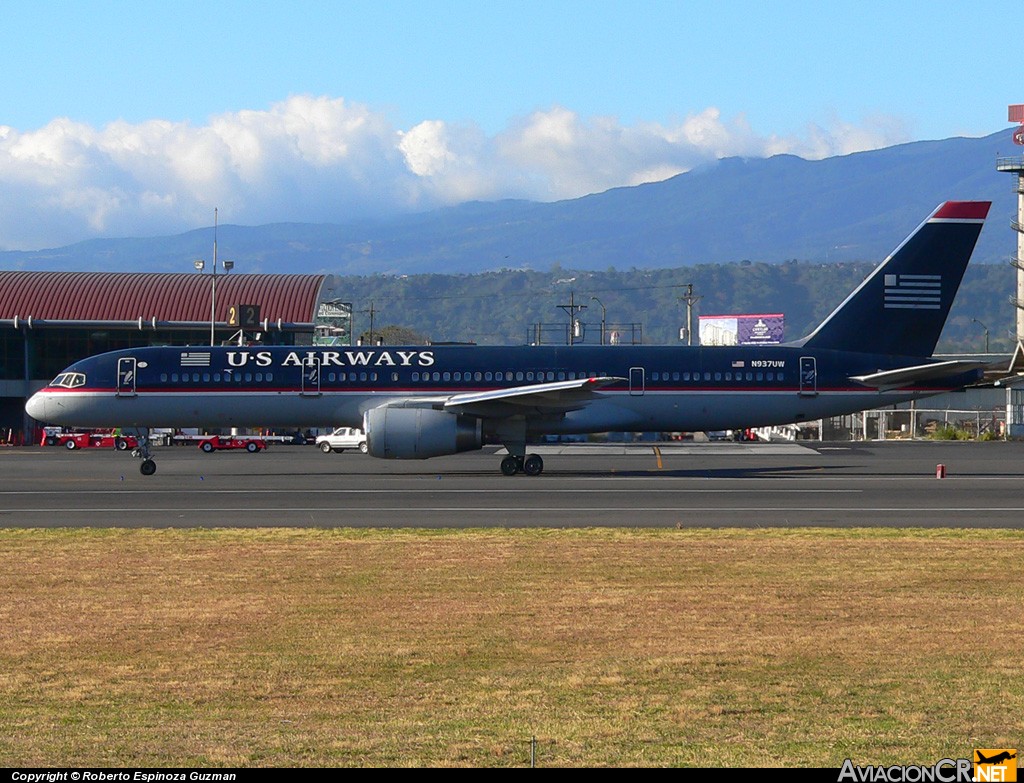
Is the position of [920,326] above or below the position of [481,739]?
above

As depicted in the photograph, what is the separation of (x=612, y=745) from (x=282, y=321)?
260 feet

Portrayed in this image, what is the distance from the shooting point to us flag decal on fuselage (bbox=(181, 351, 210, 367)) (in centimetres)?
4034

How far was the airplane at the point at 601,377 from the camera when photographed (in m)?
39.9

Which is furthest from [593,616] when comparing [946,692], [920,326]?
[920,326]

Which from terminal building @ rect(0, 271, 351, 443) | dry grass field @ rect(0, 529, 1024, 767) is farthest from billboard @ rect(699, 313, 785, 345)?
dry grass field @ rect(0, 529, 1024, 767)

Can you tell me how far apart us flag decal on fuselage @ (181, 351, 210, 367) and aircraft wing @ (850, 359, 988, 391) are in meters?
20.6

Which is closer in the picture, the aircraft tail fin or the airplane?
the airplane

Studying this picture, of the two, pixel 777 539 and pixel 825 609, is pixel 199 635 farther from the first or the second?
pixel 777 539

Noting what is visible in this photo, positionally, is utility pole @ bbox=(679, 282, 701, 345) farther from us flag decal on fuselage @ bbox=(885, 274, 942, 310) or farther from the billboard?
us flag decal on fuselage @ bbox=(885, 274, 942, 310)

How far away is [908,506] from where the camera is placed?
90.8 feet

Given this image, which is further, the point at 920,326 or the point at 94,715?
the point at 920,326

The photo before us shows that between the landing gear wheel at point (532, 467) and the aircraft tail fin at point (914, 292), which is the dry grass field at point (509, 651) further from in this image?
the aircraft tail fin at point (914, 292)

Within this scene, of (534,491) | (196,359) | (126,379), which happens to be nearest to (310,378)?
(196,359)

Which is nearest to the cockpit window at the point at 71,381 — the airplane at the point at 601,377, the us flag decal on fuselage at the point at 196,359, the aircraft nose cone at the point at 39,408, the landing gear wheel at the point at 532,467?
the airplane at the point at 601,377
